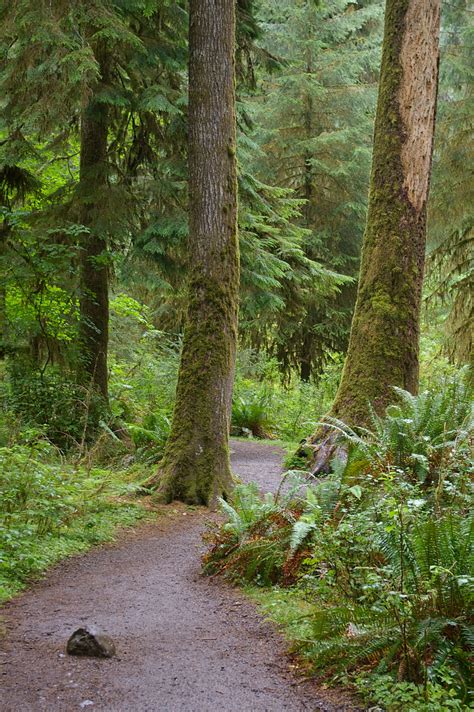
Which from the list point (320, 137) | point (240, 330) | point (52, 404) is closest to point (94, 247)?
point (52, 404)

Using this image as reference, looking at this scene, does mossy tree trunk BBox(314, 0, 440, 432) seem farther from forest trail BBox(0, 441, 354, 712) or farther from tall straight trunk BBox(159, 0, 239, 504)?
forest trail BBox(0, 441, 354, 712)

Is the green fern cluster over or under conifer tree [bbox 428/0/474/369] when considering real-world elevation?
under

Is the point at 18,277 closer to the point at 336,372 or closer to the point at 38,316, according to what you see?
the point at 38,316

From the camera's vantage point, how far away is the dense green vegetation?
380cm

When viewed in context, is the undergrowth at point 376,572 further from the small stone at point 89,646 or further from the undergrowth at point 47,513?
the undergrowth at point 47,513

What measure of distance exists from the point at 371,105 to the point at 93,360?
11633 mm

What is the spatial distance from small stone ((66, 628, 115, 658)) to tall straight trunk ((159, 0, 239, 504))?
417 centimetres

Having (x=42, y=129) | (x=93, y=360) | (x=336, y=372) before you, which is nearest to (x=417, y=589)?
(x=42, y=129)

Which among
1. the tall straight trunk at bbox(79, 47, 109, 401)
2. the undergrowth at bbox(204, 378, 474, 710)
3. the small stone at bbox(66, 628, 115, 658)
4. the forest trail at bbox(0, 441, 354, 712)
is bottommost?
the forest trail at bbox(0, 441, 354, 712)

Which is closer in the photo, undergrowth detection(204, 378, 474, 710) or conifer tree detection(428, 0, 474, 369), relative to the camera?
undergrowth detection(204, 378, 474, 710)

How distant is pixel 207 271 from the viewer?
822cm

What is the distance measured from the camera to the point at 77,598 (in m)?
5.13

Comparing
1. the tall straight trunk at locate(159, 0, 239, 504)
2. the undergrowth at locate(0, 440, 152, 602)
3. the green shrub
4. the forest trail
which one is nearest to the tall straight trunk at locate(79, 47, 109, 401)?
the green shrub

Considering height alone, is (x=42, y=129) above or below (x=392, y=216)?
above
